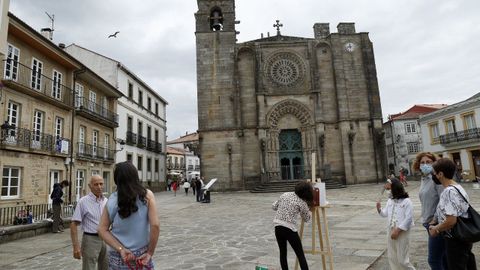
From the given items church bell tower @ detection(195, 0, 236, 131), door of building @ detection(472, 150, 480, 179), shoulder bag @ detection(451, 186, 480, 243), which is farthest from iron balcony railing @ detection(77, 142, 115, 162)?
door of building @ detection(472, 150, 480, 179)

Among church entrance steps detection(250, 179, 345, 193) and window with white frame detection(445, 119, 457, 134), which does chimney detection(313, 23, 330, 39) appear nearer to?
church entrance steps detection(250, 179, 345, 193)

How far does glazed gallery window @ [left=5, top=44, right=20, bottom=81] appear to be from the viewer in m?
13.6

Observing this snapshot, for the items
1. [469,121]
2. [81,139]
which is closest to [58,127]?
→ [81,139]

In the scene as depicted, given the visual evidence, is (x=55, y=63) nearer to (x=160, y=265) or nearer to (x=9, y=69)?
(x=9, y=69)

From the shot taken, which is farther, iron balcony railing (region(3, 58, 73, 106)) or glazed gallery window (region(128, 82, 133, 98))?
glazed gallery window (region(128, 82, 133, 98))

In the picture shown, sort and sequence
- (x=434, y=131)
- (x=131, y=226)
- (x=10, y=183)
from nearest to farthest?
(x=131, y=226)
(x=10, y=183)
(x=434, y=131)

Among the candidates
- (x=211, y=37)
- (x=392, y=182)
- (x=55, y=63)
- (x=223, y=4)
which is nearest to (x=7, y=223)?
(x=55, y=63)

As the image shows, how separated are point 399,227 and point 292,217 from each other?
1223 mm

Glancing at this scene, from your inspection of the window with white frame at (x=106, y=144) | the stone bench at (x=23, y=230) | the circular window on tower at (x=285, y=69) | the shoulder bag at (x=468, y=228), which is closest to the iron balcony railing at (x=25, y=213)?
the stone bench at (x=23, y=230)

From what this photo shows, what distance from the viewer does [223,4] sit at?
28453 mm

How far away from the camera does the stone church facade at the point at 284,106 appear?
A: 85.9ft

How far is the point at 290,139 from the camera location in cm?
2775

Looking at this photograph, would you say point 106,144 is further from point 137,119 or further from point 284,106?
point 284,106

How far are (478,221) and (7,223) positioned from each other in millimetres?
13427
